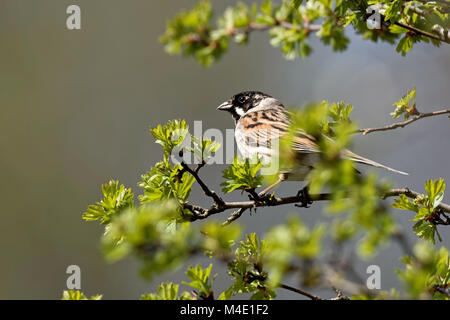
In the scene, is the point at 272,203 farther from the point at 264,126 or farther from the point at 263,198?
the point at 264,126

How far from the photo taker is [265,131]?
407 centimetres

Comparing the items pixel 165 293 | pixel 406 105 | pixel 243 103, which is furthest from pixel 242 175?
pixel 243 103

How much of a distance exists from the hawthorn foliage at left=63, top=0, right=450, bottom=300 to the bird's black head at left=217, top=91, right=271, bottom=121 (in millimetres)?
1938

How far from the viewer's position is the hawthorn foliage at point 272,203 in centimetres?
112

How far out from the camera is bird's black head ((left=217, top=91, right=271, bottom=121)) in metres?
4.98

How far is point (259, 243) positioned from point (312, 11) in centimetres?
124

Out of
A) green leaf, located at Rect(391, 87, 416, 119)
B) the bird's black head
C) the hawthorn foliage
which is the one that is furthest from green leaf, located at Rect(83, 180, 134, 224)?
the bird's black head

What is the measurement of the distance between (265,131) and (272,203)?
1.46m

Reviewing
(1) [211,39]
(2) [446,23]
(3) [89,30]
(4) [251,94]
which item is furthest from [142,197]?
(3) [89,30]

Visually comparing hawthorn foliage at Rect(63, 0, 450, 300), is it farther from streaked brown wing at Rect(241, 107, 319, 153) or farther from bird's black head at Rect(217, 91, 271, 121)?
bird's black head at Rect(217, 91, 271, 121)

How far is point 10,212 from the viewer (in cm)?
808

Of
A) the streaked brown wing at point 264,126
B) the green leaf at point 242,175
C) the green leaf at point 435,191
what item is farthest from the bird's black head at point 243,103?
the green leaf at point 435,191

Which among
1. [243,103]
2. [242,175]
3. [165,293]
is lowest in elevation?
[165,293]

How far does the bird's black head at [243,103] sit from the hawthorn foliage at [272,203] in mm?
1938
